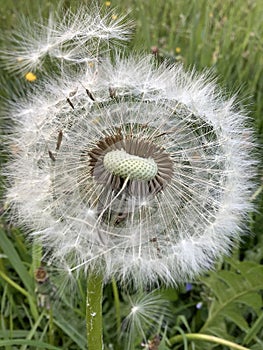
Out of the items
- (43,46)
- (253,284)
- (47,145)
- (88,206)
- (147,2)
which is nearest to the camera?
(88,206)

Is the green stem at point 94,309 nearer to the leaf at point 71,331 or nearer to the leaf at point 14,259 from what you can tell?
the leaf at point 71,331

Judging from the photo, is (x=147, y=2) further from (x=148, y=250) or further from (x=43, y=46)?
(x=148, y=250)

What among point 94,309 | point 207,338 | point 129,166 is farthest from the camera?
point 207,338

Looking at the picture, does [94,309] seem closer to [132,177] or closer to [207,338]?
[132,177]

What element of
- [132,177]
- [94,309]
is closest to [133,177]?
[132,177]

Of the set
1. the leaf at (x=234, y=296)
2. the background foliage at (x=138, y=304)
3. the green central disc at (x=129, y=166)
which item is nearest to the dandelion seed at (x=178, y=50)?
the background foliage at (x=138, y=304)

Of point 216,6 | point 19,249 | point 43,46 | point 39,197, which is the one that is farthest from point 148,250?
point 216,6

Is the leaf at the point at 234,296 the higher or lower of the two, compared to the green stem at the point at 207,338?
higher
